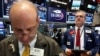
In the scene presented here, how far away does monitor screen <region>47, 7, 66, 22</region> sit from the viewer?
5606mm

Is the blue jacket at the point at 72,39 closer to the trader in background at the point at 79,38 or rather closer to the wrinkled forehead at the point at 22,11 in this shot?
the trader in background at the point at 79,38

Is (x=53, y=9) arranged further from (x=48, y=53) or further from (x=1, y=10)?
(x=48, y=53)

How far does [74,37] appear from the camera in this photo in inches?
202

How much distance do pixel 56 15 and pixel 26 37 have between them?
441 centimetres

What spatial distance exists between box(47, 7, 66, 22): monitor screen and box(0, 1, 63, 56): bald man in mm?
3955

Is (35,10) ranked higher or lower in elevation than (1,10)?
higher

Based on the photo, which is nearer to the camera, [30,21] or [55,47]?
[30,21]

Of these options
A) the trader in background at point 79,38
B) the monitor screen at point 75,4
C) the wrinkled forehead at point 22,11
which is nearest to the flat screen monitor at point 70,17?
the monitor screen at point 75,4

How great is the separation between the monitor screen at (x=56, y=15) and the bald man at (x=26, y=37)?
13.0 feet

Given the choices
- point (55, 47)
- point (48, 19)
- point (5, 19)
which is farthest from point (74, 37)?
point (55, 47)

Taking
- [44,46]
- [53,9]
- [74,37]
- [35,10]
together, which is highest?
[35,10]

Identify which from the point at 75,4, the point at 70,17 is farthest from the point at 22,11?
the point at 75,4

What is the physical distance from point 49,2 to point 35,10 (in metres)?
4.20

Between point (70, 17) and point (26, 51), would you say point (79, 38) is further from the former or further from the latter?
point (26, 51)
